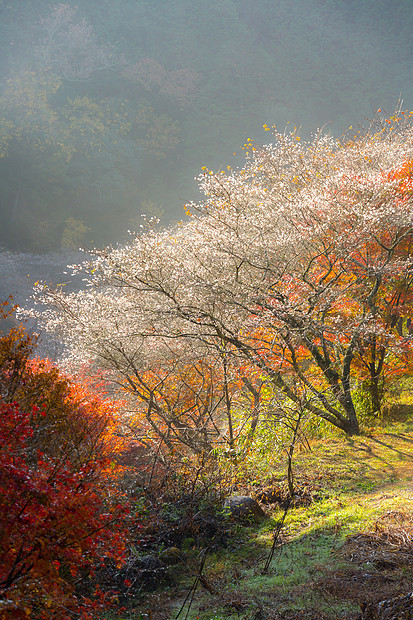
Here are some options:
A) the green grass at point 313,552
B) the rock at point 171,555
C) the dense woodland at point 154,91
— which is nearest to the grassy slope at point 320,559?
the green grass at point 313,552

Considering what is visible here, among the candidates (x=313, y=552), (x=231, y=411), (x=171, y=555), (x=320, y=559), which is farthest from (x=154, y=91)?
(x=320, y=559)

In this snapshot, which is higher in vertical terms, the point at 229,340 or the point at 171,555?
the point at 229,340

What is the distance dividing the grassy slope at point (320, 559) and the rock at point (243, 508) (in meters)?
0.15

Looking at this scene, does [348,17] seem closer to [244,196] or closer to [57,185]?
[57,185]

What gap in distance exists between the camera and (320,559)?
445cm

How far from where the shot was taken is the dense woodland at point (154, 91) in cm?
3469

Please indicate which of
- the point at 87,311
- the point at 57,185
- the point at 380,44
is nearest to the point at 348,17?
the point at 380,44

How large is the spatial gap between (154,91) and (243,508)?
43.9 meters

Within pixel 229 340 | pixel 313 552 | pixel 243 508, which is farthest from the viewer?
pixel 229 340

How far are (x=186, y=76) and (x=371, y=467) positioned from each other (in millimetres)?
45747

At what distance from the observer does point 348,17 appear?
47.1 metres

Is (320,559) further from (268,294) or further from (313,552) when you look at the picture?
(268,294)

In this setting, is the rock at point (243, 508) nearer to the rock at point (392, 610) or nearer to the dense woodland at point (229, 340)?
the dense woodland at point (229, 340)

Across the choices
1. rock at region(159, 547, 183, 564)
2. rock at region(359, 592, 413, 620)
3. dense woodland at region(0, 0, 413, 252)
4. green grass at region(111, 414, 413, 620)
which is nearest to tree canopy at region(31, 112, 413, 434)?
green grass at region(111, 414, 413, 620)
